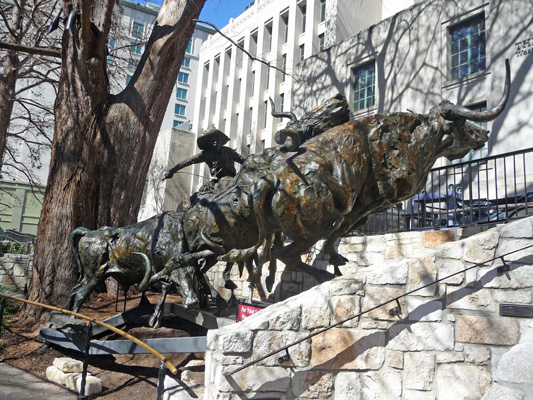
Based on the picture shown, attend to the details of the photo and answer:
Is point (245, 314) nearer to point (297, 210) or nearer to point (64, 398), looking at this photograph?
point (297, 210)

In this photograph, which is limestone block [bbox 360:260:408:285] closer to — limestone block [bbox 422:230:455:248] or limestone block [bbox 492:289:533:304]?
limestone block [bbox 492:289:533:304]

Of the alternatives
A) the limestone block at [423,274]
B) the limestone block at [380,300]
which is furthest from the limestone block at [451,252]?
the limestone block at [380,300]

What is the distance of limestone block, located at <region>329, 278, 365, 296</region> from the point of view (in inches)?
179

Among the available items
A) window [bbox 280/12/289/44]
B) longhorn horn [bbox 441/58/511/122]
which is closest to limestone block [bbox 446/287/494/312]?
longhorn horn [bbox 441/58/511/122]

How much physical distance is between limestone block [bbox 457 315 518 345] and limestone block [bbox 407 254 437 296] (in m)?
0.43

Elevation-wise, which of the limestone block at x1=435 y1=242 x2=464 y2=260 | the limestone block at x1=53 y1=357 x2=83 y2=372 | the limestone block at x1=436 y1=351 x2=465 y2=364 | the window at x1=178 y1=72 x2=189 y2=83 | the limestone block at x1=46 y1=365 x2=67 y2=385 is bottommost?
the limestone block at x1=46 y1=365 x2=67 y2=385

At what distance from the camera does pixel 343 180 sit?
496cm

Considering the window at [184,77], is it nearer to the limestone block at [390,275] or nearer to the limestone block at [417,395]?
the limestone block at [390,275]

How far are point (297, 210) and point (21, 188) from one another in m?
37.4

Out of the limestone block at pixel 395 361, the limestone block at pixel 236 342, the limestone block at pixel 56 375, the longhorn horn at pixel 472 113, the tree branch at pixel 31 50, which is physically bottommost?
the limestone block at pixel 56 375

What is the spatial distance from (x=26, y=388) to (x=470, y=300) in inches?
193

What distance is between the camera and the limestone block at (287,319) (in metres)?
4.29

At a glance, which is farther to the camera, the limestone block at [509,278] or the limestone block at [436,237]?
the limestone block at [436,237]

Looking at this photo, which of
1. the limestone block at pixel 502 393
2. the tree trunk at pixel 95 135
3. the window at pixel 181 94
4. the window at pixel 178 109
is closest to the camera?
the limestone block at pixel 502 393
